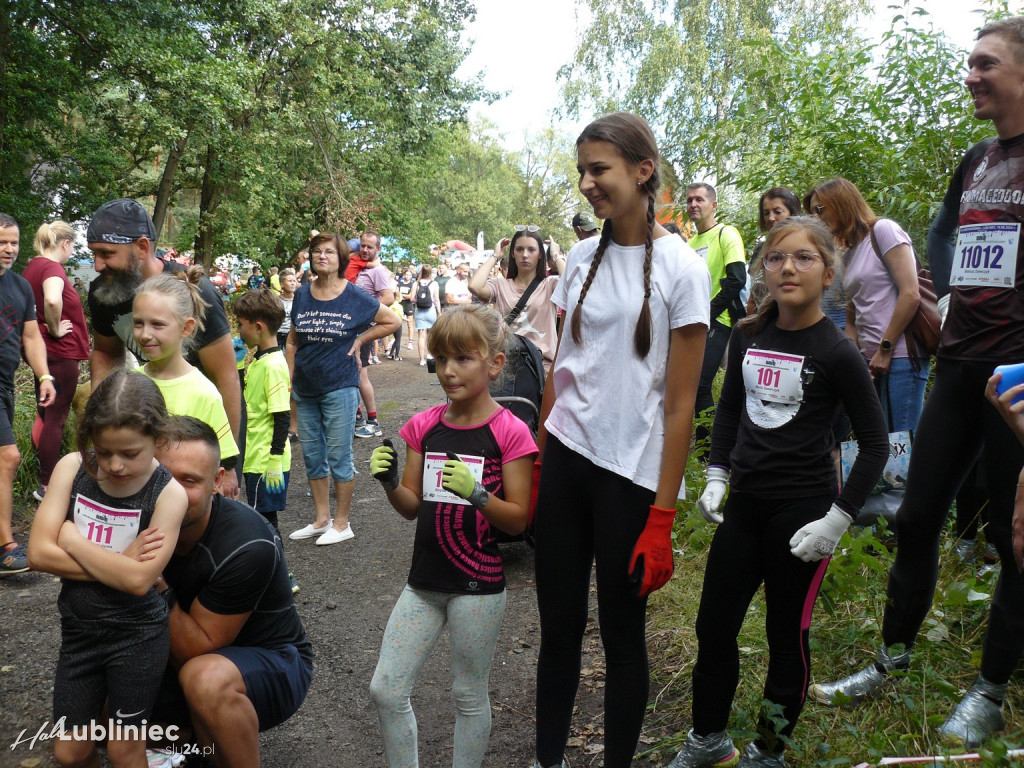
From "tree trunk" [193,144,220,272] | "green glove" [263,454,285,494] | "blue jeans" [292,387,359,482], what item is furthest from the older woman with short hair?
"tree trunk" [193,144,220,272]

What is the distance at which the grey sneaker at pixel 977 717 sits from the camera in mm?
2594

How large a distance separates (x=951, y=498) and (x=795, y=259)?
1.04 m

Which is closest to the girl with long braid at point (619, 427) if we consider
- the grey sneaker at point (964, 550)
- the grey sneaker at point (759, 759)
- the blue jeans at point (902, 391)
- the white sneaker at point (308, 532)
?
the grey sneaker at point (759, 759)

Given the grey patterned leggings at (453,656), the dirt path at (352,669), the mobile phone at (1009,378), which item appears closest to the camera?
the mobile phone at (1009,378)

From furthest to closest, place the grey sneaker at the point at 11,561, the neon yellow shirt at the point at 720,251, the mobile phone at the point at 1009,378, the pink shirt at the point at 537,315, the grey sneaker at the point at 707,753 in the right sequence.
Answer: the neon yellow shirt at the point at 720,251, the pink shirt at the point at 537,315, the grey sneaker at the point at 11,561, the grey sneaker at the point at 707,753, the mobile phone at the point at 1009,378

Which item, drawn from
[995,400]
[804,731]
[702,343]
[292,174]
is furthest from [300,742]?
[292,174]

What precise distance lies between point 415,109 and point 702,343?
1851 cm

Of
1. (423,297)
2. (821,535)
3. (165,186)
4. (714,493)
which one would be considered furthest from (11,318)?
(423,297)

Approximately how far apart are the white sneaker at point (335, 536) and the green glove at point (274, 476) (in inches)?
31.1

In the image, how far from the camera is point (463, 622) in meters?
2.63

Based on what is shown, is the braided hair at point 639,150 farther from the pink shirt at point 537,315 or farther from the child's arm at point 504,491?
the pink shirt at point 537,315

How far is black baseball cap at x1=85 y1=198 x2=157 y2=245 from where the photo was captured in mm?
3643

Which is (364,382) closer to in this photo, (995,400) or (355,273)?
(355,273)

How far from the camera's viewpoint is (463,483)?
2508 mm
